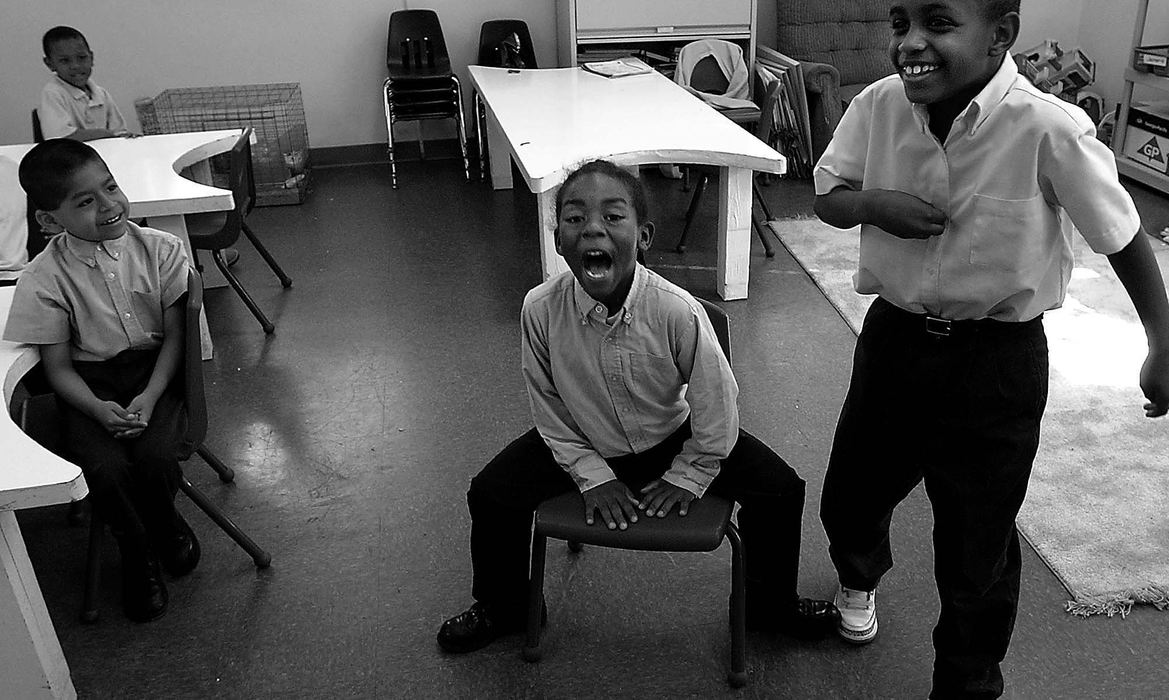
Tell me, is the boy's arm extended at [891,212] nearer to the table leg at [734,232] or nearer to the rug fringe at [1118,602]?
the rug fringe at [1118,602]

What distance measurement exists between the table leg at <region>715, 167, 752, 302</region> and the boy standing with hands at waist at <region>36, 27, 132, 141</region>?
2.42m

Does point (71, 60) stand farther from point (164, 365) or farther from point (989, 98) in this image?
point (989, 98)

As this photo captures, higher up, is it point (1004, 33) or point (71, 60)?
point (1004, 33)

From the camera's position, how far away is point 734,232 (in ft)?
11.4

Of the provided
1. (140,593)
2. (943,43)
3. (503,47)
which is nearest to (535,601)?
(140,593)

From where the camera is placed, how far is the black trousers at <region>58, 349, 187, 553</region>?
195 centimetres

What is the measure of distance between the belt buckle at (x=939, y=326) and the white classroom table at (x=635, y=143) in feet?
4.90

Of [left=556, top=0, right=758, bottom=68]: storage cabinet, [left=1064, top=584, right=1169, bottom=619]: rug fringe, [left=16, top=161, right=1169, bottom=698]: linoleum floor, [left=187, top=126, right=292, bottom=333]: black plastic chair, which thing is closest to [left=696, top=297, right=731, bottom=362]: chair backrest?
[left=16, top=161, right=1169, bottom=698]: linoleum floor

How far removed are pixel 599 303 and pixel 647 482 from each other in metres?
0.34

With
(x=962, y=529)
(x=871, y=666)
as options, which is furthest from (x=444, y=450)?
(x=962, y=529)

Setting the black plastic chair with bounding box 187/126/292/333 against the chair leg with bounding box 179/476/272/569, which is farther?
the black plastic chair with bounding box 187/126/292/333

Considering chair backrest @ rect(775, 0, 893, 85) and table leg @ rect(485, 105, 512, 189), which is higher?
chair backrest @ rect(775, 0, 893, 85)

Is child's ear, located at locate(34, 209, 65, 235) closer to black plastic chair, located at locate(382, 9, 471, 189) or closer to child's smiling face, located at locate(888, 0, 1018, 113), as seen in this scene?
child's smiling face, located at locate(888, 0, 1018, 113)

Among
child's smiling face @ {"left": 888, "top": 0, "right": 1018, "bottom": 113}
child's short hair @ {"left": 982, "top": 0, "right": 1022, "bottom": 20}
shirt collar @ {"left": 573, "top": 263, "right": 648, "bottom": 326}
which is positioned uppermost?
child's short hair @ {"left": 982, "top": 0, "right": 1022, "bottom": 20}
